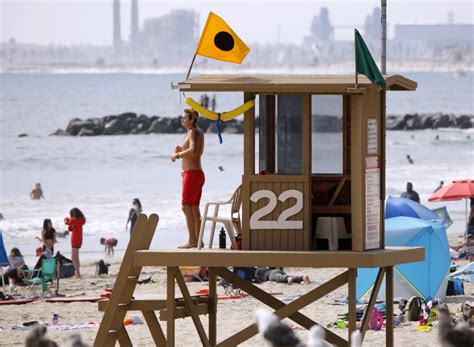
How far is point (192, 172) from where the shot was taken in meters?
13.7

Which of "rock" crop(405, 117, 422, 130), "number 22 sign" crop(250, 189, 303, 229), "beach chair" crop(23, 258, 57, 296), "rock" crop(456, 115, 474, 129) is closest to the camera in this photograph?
"number 22 sign" crop(250, 189, 303, 229)

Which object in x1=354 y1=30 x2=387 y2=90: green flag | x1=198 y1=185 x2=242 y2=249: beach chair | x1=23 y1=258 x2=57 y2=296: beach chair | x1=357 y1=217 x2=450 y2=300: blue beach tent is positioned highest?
x1=354 y1=30 x2=387 y2=90: green flag

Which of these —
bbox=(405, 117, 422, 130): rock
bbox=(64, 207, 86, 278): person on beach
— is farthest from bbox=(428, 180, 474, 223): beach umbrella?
bbox=(405, 117, 422, 130): rock

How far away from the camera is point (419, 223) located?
18703 mm

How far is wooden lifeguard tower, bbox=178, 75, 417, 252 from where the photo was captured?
12.8m

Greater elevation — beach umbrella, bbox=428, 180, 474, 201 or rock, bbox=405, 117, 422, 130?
beach umbrella, bbox=428, 180, 474, 201

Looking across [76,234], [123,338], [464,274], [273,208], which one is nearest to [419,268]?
[464,274]

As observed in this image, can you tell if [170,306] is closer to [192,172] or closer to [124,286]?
[124,286]

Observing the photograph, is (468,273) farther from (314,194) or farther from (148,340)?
(314,194)

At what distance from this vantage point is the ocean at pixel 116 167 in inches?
1379

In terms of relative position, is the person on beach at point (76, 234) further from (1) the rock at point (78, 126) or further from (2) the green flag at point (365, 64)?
(1) the rock at point (78, 126)

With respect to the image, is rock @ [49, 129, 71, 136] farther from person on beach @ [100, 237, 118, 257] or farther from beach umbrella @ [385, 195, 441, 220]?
beach umbrella @ [385, 195, 441, 220]

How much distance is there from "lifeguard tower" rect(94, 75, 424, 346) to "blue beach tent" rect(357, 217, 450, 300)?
16.2 ft

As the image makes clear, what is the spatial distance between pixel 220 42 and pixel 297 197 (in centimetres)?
174
